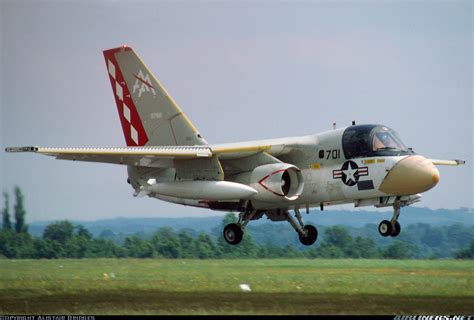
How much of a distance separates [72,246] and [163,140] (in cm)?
349

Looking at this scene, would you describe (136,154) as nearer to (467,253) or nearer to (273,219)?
(273,219)

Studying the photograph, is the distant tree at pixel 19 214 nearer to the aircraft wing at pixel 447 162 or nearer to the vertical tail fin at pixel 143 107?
the vertical tail fin at pixel 143 107

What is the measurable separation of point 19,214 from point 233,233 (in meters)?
4.98

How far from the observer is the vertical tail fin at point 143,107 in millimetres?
29188

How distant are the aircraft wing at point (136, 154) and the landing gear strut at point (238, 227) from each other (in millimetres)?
1885

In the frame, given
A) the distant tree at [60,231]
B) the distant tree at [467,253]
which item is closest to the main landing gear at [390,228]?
the distant tree at [467,253]

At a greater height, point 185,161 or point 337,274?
point 185,161

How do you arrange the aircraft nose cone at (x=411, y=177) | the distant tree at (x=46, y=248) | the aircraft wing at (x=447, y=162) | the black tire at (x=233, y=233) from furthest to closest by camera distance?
the distant tree at (x=46, y=248) < the aircraft wing at (x=447, y=162) < the black tire at (x=233, y=233) < the aircraft nose cone at (x=411, y=177)

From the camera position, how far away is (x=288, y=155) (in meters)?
27.6

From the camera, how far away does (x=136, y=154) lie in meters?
26.6

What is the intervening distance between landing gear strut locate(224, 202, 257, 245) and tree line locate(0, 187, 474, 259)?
225 centimetres

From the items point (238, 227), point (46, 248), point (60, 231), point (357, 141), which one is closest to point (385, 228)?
point (357, 141)

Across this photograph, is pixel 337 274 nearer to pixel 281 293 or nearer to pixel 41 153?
pixel 281 293

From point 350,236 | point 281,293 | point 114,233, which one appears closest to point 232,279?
point 281,293
